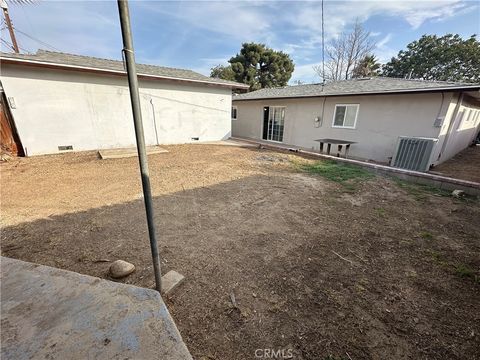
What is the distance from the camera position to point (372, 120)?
823cm

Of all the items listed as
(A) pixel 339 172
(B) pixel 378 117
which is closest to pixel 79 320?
(A) pixel 339 172

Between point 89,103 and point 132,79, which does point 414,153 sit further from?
point 89,103

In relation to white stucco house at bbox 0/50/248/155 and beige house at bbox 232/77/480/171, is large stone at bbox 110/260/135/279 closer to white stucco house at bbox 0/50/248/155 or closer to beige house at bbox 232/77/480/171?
white stucco house at bbox 0/50/248/155

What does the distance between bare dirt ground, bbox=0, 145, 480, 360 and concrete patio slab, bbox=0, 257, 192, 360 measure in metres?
0.33

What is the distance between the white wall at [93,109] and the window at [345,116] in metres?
5.99

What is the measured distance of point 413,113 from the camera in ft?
23.6

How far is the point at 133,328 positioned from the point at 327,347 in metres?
1.38

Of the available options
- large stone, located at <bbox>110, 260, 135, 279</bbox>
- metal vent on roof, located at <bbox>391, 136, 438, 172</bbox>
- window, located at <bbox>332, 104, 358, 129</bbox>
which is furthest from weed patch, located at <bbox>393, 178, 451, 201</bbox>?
large stone, located at <bbox>110, 260, 135, 279</bbox>

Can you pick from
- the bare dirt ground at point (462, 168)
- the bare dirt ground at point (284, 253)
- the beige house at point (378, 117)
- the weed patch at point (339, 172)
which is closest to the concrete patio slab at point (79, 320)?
the bare dirt ground at point (284, 253)

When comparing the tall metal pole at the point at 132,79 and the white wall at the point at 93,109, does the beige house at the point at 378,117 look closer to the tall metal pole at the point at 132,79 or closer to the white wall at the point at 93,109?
the white wall at the point at 93,109

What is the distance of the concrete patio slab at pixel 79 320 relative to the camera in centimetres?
119

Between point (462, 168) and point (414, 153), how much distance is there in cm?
250

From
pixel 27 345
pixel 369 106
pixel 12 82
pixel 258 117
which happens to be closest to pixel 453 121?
pixel 369 106

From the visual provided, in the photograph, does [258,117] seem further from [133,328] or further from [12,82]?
[133,328]
